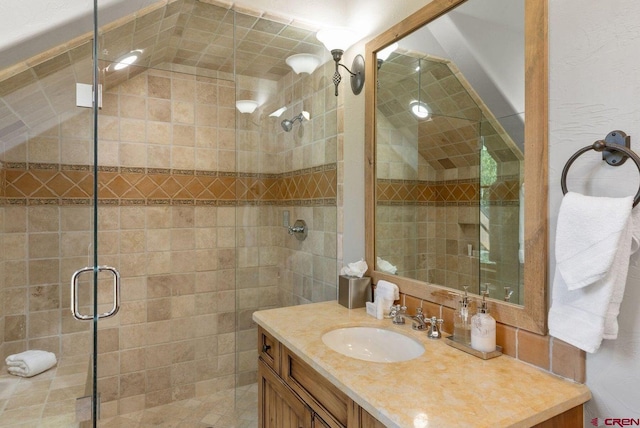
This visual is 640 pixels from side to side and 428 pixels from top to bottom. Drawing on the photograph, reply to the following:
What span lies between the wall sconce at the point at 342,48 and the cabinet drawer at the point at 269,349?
1.33m

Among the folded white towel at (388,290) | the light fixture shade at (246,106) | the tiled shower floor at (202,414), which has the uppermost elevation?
the light fixture shade at (246,106)

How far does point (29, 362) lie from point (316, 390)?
5.02ft

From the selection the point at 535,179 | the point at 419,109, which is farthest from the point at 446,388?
the point at 419,109

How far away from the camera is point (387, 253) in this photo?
179 centimetres

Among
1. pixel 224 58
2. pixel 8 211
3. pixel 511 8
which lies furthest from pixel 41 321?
pixel 511 8

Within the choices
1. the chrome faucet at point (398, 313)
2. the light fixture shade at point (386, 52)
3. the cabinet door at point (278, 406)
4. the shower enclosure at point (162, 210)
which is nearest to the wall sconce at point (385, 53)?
the light fixture shade at point (386, 52)

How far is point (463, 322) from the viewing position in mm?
1267

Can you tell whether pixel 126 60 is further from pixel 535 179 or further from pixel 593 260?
pixel 593 260

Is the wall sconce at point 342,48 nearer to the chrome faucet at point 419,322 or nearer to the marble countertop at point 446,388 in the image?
the chrome faucet at point 419,322

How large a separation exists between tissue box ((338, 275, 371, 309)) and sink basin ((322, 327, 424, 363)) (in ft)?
0.83

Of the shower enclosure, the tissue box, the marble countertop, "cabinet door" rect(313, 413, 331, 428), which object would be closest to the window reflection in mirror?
the tissue box

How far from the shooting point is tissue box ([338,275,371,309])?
5.78ft

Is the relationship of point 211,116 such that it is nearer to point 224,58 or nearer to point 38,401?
point 224,58

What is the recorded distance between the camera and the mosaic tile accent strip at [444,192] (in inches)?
47.7
